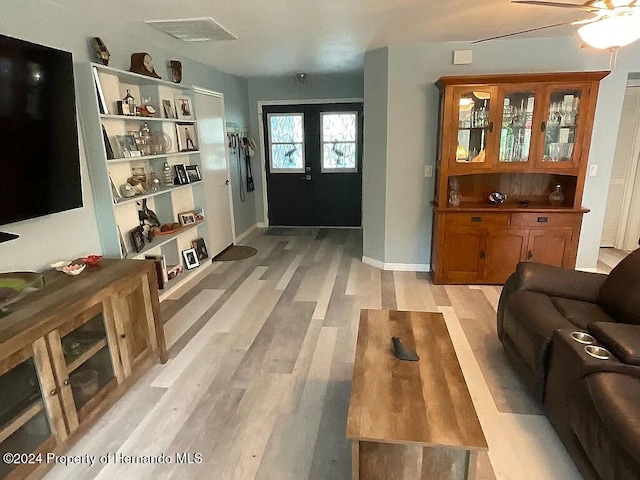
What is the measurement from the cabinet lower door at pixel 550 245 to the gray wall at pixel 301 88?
133 inches

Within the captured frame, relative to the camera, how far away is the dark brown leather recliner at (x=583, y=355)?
1.47 metres

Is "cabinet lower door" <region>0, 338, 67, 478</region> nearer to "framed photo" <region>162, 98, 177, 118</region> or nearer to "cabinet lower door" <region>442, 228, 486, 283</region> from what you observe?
"framed photo" <region>162, 98, 177, 118</region>

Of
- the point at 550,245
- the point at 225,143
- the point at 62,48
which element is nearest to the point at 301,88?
the point at 225,143

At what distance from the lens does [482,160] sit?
3.74 metres

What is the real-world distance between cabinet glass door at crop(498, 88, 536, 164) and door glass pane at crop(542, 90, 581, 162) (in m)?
0.17

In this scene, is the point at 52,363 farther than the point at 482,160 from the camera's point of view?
No

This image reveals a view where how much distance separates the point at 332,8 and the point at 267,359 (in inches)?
95.3

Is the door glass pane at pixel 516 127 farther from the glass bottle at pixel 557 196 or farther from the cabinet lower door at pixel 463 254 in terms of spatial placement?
the cabinet lower door at pixel 463 254

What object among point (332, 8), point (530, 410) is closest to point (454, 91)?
point (332, 8)

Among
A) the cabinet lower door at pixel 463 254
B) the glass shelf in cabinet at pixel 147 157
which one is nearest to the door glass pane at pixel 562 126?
the cabinet lower door at pixel 463 254

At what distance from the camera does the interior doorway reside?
461 centimetres

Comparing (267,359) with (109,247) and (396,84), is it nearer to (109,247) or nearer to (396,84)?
(109,247)

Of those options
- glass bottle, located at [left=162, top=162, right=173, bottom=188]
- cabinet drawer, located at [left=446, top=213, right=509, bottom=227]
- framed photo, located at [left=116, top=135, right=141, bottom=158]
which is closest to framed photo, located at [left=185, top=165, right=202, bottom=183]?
glass bottle, located at [left=162, top=162, right=173, bottom=188]

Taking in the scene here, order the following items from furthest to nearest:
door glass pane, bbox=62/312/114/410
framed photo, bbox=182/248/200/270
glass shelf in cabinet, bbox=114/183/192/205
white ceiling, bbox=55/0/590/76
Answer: framed photo, bbox=182/248/200/270 → glass shelf in cabinet, bbox=114/183/192/205 → white ceiling, bbox=55/0/590/76 → door glass pane, bbox=62/312/114/410
